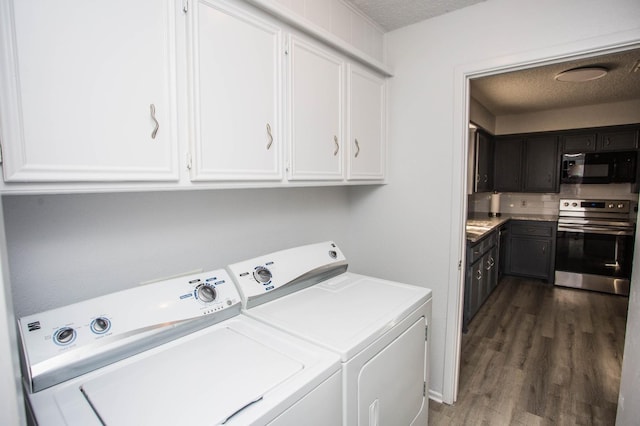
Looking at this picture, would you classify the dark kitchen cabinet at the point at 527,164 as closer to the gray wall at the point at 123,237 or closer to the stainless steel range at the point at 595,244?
the stainless steel range at the point at 595,244

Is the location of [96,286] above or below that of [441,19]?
below

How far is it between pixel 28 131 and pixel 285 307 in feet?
3.38

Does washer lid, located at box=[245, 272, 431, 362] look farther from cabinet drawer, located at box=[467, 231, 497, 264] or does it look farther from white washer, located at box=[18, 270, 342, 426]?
cabinet drawer, located at box=[467, 231, 497, 264]

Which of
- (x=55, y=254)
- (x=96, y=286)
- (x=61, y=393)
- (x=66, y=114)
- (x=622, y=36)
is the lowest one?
(x=61, y=393)

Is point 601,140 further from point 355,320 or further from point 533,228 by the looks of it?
point 355,320

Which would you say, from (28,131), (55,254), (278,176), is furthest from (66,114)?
(278,176)

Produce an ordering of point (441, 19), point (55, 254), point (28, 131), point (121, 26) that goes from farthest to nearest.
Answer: point (441, 19), point (55, 254), point (121, 26), point (28, 131)

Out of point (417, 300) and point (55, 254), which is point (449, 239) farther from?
point (55, 254)

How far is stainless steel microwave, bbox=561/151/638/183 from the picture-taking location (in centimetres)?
401

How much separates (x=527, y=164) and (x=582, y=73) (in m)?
1.98

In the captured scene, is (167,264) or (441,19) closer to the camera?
(167,264)

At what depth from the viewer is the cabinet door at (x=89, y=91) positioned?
2.56 feet

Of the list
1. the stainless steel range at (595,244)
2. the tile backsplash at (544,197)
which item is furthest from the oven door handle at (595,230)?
the tile backsplash at (544,197)

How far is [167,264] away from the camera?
4.60 feet
